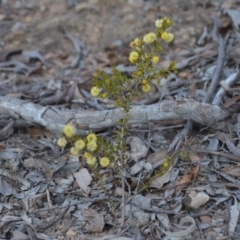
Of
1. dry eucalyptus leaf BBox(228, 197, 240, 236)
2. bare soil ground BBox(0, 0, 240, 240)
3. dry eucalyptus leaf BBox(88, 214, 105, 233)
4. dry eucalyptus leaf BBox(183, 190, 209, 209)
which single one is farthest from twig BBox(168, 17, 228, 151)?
dry eucalyptus leaf BBox(88, 214, 105, 233)

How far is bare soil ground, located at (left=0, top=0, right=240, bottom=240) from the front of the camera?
7.83 feet

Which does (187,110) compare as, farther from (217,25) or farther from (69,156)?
(217,25)

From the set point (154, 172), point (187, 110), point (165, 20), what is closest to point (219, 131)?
point (187, 110)

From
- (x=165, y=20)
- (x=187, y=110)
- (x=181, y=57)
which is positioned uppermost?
(x=165, y=20)

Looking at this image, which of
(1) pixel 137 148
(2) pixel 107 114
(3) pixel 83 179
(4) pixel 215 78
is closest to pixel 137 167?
(1) pixel 137 148

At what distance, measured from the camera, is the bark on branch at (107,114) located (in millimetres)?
2773

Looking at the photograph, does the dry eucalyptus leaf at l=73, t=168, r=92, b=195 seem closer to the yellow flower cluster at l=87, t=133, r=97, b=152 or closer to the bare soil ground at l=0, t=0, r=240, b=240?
the bare soil ground at l=0, t=0, r=240, b=240

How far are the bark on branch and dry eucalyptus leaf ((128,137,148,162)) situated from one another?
0.11 m

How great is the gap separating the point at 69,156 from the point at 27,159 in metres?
0.23

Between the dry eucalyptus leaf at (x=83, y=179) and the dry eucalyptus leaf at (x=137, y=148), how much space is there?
0.26 meters

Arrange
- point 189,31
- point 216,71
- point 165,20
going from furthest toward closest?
point 189,31
point 216,71
point 165,20

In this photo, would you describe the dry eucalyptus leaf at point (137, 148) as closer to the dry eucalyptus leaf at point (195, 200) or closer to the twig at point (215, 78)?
the twig at point (215, 78)

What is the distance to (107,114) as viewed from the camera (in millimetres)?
2889

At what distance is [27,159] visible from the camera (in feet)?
9.39
